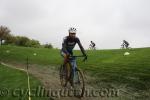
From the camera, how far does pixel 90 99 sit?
18281 mm

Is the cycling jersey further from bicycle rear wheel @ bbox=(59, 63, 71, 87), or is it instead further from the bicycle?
bicycle rear wheel @ bbox=(59, 63, 71, 87)

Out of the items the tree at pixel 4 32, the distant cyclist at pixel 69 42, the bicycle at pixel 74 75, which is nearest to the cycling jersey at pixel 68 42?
the distant cyclist at pixel 69 42

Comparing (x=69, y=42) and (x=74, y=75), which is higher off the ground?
(x=69, y=42)

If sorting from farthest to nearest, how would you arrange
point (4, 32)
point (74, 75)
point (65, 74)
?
1. point (4, 32)
2. point (65, 74)
3. point (74, 75)

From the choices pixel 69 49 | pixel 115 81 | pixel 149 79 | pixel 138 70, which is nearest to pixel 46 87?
pixel 69 49

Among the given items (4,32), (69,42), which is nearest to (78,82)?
(69,42)

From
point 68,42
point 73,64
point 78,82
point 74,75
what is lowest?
point 78,82

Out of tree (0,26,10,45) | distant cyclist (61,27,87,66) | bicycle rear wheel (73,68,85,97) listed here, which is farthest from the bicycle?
tree (0,26,10,45)

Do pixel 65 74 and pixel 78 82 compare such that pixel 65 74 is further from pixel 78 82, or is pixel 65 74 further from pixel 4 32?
pixel 4 32

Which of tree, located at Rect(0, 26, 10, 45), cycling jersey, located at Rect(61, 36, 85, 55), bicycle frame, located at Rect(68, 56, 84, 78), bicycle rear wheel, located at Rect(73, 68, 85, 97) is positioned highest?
tree, located at Rect(0, 26, 10, 45)

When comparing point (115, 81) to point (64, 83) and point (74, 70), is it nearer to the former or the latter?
point (64, 83)

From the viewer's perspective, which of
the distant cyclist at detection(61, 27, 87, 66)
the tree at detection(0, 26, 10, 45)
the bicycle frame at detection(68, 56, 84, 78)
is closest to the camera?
the bicycle frame at detection(68, 56, 84, 78)

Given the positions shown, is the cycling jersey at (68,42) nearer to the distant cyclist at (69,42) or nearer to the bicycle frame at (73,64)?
the distant cyclist at (69,42)

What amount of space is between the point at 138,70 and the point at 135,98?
1084cm
